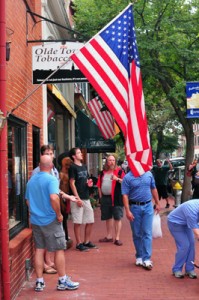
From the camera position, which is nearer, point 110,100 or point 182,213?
point 110,100

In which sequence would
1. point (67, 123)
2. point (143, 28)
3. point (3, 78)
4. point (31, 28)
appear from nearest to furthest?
point (3, 78), point (31, 28), point (143, 28), point (67, 123)

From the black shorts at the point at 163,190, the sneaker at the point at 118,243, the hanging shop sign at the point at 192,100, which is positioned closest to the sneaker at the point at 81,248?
the sneaker at the point at 118,243

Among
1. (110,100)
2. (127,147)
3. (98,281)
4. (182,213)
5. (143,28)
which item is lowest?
(98,281)

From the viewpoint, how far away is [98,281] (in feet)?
20.4

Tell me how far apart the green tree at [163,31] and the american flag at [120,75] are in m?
5.77

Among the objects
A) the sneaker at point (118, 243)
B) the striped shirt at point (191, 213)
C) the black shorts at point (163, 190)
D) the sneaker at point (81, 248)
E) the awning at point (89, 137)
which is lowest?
the sneaker at point (118, 243)

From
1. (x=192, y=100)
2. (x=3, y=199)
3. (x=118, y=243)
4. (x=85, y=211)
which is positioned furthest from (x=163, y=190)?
(x=3, y=199)

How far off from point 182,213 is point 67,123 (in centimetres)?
868

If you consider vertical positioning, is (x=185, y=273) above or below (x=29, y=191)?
below

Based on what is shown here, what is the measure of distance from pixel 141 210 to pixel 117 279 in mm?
1105

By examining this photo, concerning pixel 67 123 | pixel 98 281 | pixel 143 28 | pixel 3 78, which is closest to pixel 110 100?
pixel 3 78

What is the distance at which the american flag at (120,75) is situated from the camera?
18.6 ft

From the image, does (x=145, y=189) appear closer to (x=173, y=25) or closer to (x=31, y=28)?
(x=31, y=28)

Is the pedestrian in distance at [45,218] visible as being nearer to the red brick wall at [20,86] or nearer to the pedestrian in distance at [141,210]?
the red brick wall at [20,86]
